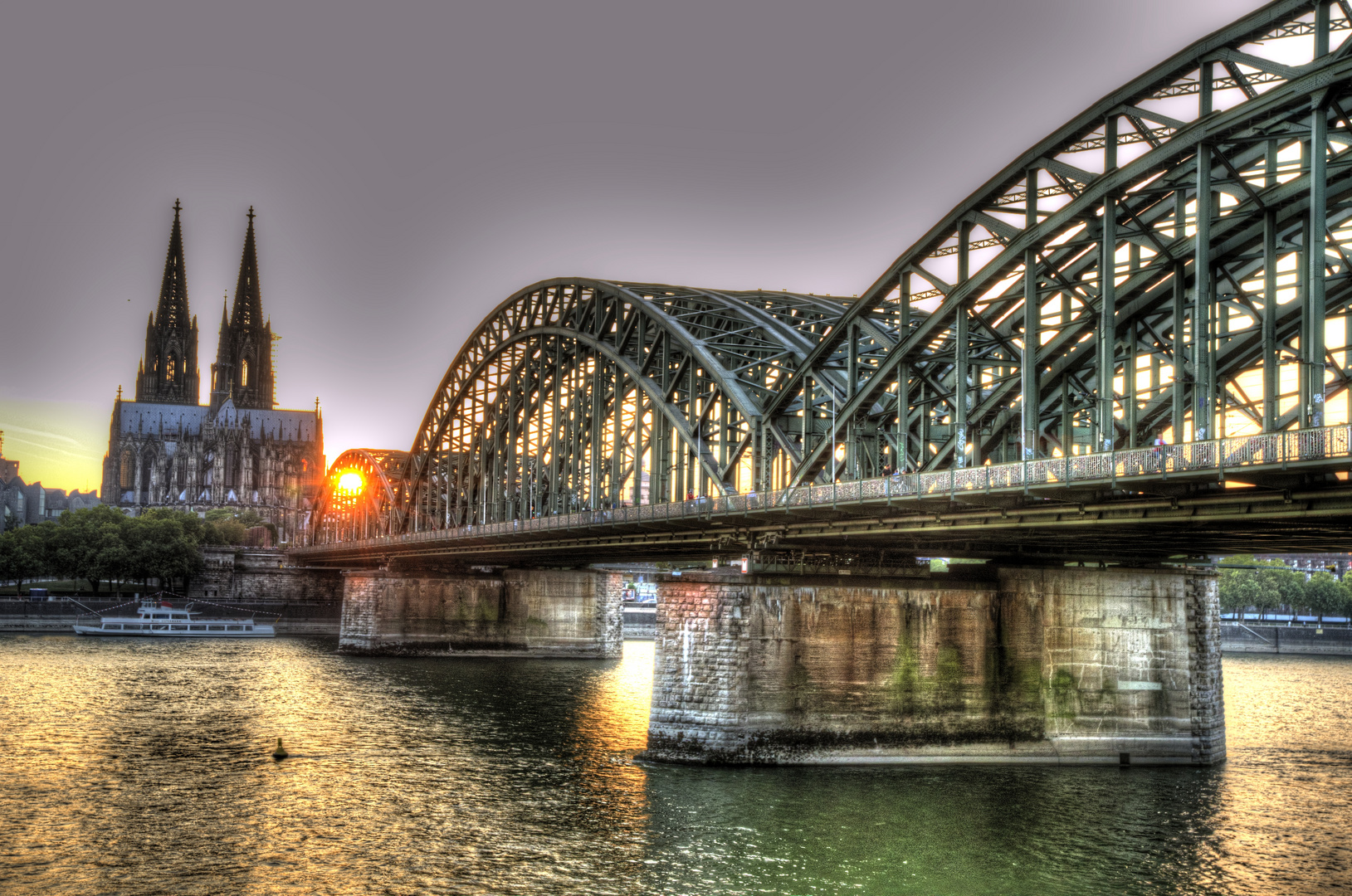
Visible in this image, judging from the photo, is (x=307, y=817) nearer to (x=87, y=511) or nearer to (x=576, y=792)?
(x=576, y=792)

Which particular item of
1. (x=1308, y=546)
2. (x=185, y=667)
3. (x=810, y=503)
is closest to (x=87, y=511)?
(x=185, y=667)

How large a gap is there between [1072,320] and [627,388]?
37.6 meters

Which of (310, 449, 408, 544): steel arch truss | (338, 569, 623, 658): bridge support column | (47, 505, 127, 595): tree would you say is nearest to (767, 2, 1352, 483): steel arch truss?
(338, 569, 623, 658): bridge support column

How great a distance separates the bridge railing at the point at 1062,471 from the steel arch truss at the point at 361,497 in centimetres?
7807

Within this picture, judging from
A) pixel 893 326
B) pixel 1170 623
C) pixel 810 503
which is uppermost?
pixel 893 326

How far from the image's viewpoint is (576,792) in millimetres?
43250

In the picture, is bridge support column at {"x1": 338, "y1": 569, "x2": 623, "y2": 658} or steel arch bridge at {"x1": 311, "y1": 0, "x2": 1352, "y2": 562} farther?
bridge support column at {"x1": 338, "y1": 569, "x2": 623, "y2": 658}

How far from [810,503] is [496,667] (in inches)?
2107

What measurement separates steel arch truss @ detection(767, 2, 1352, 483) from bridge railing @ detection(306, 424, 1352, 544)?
1453mm

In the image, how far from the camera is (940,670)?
4872cm

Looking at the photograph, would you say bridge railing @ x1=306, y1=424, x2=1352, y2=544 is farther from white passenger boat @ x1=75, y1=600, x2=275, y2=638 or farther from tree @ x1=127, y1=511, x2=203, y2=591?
tree @ x1=127, y1=511, x2=203, y2=591

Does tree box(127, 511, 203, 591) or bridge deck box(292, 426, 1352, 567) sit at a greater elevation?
tree box(127, 511, 203, 591)

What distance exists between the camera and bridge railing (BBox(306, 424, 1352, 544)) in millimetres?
29984

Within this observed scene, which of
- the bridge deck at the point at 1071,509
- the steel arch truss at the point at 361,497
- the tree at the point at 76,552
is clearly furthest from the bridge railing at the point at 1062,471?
the tree at the point at 76,552
